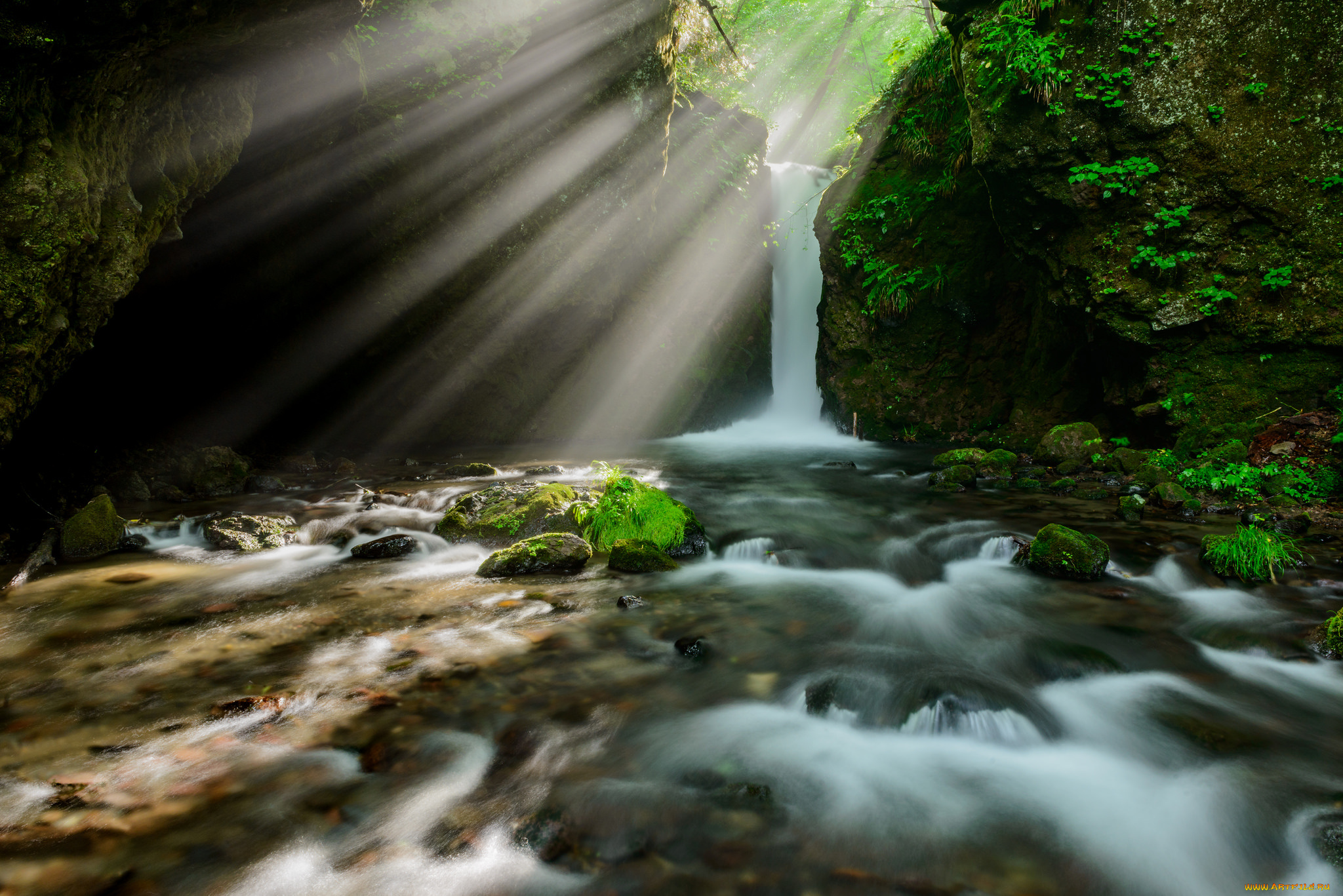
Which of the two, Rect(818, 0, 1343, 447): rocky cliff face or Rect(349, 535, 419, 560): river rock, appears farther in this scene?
Rect(818, 0, 1343, 447): rocky cliff face

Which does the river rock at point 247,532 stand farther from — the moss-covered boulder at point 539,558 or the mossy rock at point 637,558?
the mossy rock at point 637,558

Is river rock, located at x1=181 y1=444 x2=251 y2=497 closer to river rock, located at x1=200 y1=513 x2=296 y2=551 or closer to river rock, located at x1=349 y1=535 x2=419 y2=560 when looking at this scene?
Answer: river rock, located at x1=200 y1=513 x2=296 y2=551

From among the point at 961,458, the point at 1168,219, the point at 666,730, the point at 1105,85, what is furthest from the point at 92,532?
the point at 1105,85

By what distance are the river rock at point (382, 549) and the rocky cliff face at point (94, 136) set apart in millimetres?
2450

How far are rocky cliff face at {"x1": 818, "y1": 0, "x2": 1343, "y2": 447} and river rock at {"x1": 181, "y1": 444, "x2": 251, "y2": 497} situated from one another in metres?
12.5

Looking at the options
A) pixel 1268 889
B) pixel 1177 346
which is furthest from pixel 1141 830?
pixel 1177 346

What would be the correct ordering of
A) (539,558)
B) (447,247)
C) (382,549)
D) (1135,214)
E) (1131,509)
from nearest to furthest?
(539,558)
(382,549)
(1131,509)
(1135,214)
(447,247)

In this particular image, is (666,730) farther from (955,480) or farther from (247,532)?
(955,480)

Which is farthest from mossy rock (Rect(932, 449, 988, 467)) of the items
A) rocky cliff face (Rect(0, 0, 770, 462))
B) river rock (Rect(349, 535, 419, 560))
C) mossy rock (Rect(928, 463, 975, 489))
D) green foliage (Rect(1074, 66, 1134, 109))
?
rocky cliff face (Rect(0, 0, 770, 462))

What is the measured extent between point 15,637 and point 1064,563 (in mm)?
7155

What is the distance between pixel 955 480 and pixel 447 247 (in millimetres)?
9456

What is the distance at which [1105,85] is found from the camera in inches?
319

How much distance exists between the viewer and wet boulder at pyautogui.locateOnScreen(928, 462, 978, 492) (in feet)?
26.2

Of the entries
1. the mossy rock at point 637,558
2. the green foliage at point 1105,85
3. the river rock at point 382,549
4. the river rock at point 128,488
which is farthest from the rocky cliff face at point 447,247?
the green foliage at point 1105,85
